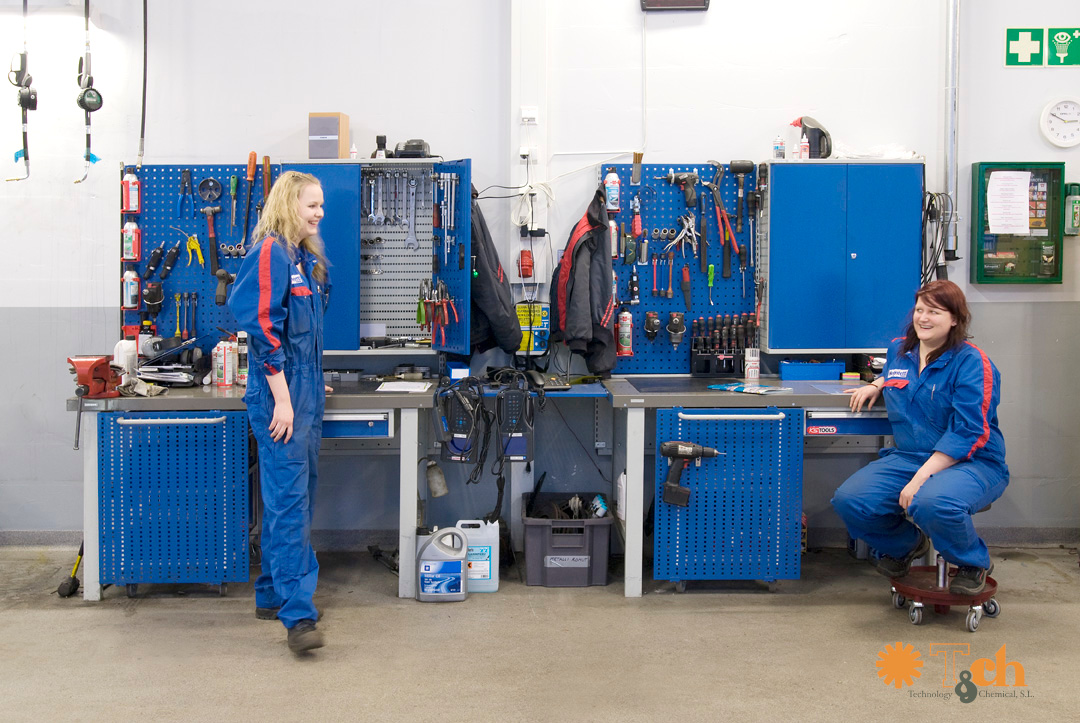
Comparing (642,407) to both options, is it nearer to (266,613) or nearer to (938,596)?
(938,596)

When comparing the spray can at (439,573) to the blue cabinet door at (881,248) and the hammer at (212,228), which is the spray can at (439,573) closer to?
the hammer at (212,228)

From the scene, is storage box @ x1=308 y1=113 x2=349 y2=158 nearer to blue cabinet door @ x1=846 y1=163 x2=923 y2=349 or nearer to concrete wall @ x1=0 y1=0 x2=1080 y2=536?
concrete wall @ x1=0 y1=0 x2=1080 y2=536

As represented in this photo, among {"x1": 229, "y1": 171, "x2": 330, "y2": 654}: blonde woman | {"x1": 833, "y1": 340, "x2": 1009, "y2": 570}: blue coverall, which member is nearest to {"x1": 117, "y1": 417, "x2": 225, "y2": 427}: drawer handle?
{"x1": 229, "y1": 171, "x2": 330, "y2": 654}: blonde woman

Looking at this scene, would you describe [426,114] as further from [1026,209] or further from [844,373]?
[1026,209]

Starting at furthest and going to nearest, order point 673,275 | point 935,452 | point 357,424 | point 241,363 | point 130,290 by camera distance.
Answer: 1. point 673,275
2. point 130,290
3. point 241,363
4. point 357,424
5. point 935,452

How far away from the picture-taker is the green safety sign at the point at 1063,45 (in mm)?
4203

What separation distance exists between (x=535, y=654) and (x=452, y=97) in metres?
2.52

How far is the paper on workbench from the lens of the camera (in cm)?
366

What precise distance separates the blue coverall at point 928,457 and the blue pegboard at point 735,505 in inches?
9.7

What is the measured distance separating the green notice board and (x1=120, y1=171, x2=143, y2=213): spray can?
384 cm

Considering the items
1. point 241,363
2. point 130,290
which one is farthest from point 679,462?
point 130,290

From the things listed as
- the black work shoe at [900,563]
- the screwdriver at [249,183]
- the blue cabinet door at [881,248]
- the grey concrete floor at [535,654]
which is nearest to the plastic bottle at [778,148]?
the blue cabinet door at [881,248]

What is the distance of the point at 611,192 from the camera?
3.96 m

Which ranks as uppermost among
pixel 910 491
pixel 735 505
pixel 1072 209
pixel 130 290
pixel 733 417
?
pixel 1072 209
